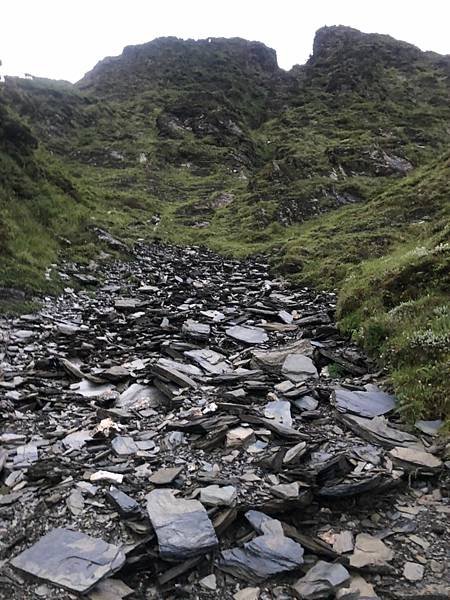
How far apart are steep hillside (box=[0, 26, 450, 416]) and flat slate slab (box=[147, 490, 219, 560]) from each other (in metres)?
4.08

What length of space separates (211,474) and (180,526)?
1.13m

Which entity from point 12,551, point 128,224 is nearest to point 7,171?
point 128,224

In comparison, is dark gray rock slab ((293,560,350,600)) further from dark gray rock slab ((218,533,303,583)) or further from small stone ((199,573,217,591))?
small stone ((199,573,217,591))

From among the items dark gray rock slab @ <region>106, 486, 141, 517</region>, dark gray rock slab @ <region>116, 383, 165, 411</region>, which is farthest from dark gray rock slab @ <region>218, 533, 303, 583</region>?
dark gray rock slab @ <region>116, 383, 165, 411</region>

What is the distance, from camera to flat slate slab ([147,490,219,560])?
4.90 metres

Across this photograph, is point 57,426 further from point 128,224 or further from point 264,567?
point 128,224

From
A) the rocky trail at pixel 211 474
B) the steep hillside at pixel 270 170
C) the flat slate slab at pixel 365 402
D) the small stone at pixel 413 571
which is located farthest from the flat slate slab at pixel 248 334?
the small stone at pixel 413 571

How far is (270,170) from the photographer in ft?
150

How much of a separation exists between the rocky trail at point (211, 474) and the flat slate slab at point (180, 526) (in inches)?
0.8

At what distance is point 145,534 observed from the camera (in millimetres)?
5148

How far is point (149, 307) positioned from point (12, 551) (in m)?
10.8

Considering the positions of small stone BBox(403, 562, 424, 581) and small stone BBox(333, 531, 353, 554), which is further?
small stone BBox(333, 531, 353, 554)

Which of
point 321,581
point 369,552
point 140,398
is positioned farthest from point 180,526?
point 140,398

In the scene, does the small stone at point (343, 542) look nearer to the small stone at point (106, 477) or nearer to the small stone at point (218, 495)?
the small stone at point (218, 495)
